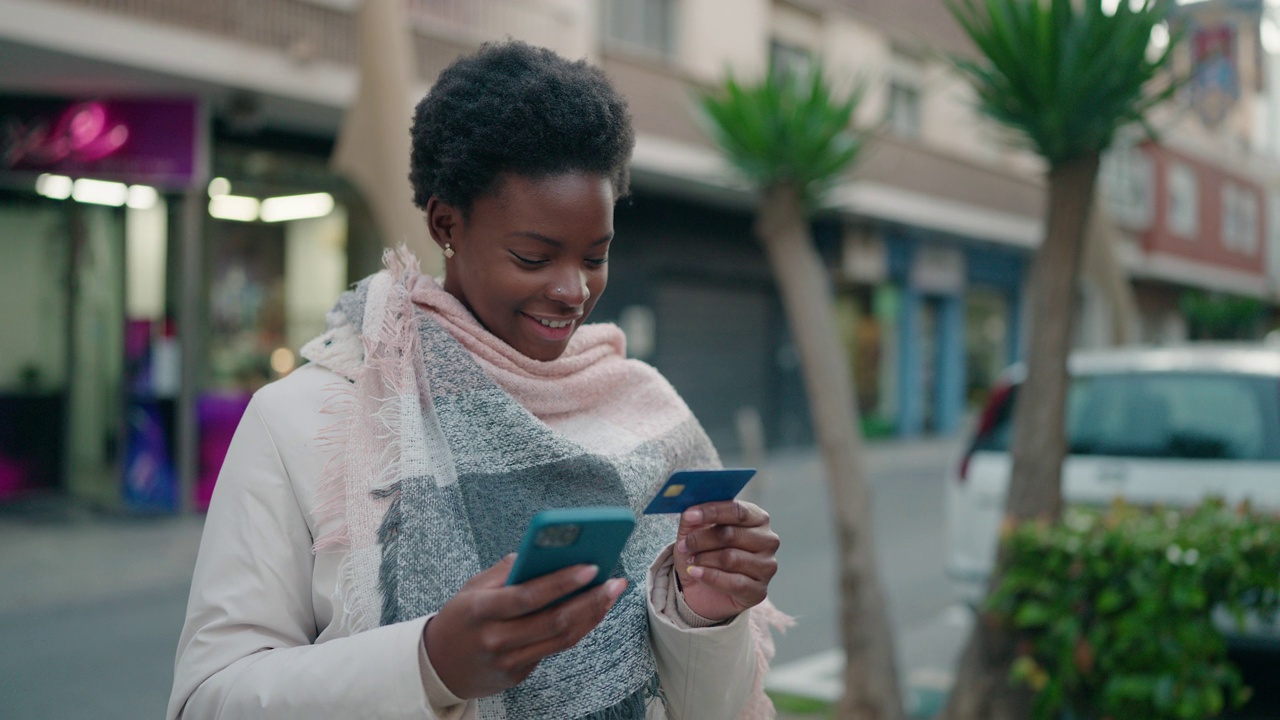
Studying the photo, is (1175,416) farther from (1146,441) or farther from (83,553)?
(83,553)

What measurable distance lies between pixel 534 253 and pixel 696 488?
1.42ft

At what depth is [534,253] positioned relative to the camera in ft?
5.00

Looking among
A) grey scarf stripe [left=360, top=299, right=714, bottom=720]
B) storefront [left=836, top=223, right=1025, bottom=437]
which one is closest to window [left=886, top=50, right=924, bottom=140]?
storefront [left=836, top=223, right=1025, bottom=437]

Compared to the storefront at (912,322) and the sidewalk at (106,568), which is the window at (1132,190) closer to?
the storefront at (912,322)

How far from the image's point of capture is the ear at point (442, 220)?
1603 millimetres

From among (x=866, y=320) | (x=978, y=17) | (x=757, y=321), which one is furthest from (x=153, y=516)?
(x=866, y=320)

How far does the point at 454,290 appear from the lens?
66.0 inches

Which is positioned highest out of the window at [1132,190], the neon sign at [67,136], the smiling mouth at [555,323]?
the window at [1132,190]

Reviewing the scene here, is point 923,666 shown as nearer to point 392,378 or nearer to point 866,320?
point 392,378

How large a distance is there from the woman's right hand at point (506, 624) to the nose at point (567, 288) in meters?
0.50

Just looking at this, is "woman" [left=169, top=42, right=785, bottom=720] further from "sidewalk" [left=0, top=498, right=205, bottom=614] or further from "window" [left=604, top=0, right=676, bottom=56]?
"window" [left=604, top=0, right=676, bottom=56]

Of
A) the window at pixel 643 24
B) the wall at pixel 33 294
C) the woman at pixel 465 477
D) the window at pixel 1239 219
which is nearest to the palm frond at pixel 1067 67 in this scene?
the woman at pixel 465 477

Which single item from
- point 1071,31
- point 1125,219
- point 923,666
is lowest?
point 923,666

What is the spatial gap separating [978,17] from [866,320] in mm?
15882
